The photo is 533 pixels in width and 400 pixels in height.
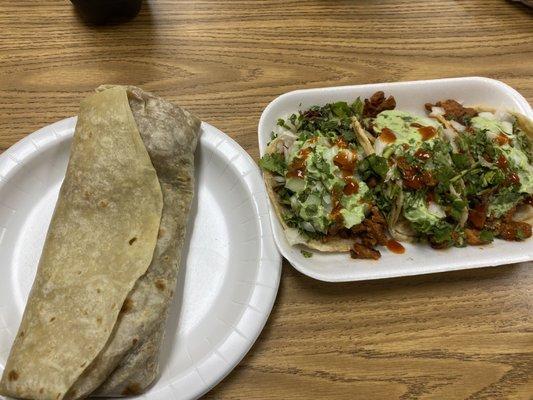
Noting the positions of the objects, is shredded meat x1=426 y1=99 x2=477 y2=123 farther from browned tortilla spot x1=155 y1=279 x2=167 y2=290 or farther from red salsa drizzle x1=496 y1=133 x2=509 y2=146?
browned tortilla spot x1=155 y1=279 x2=167 y2=290

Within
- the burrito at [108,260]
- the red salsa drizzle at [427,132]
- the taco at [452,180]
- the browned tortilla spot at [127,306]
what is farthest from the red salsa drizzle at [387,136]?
the browned tortilla spot at [127,306]

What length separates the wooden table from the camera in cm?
154

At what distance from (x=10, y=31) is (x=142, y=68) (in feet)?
2.15

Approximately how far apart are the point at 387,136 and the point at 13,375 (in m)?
1.47

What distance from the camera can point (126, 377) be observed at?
133 centimetres

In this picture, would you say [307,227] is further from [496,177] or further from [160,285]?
[496,177]

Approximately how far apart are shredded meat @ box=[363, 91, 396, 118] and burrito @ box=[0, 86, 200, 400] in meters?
0.77

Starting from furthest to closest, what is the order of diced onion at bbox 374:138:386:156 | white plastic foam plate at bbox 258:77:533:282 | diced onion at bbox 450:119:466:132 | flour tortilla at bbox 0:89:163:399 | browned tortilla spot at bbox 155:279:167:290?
diced onion at bbox 450:119:466:132 < diced onion at bbox 374:138:386:156 < white plastic foam plate at bbox 258:77:533:282 < browned tortilla spot at bbox 155:279:167:290 < flour tortilla at bbox 0:89:163:399

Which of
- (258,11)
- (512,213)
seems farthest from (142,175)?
(512,213)

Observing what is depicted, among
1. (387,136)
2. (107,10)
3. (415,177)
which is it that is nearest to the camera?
(415,177)

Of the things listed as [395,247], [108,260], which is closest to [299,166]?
[395,247]

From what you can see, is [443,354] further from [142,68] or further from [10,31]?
[10,31]

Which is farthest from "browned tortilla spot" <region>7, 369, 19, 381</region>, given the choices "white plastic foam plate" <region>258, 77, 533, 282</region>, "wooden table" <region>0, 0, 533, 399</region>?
"white plastic foam plate" <region>258, 77, 533, 282</region>

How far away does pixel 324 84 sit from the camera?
201 cm
